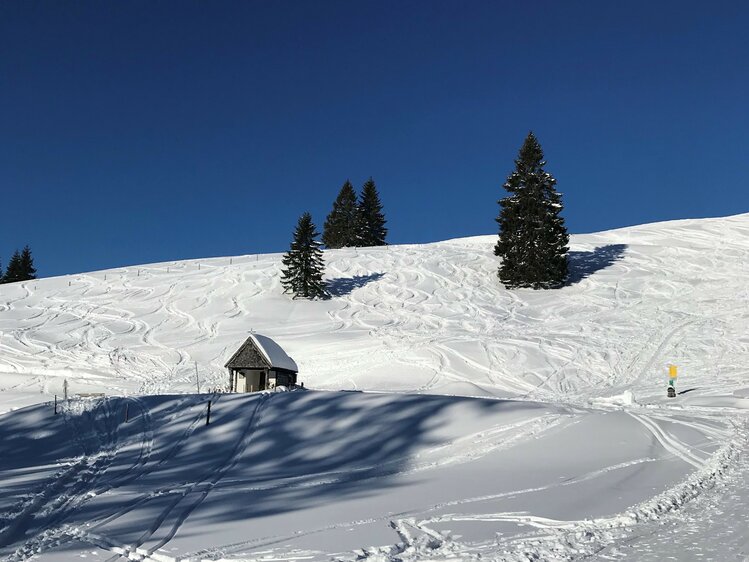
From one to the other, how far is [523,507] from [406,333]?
3203cm

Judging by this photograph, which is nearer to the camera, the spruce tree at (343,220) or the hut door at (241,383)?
the hut door at (241,383)

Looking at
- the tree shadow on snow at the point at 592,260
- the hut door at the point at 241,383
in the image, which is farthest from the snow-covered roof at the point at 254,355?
the tree shadow on snow at the point at 592,260

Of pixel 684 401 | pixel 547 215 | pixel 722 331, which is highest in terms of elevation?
pixel 547 215

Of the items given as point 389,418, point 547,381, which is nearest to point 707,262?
point 547,381

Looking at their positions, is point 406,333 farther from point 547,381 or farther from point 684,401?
point 684,401

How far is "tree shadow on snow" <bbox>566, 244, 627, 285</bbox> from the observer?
57.3 meters

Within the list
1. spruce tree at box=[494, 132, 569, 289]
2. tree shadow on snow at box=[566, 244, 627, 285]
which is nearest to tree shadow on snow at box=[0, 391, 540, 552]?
spruce tree at box=[494, 132, 569, 289]

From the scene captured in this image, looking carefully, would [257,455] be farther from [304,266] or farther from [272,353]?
[304,266]

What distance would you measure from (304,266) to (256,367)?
Answer: 2144cm

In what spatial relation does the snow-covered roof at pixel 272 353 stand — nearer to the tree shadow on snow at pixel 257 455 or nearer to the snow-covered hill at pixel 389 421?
the snow-covered hill at pixel 389 421

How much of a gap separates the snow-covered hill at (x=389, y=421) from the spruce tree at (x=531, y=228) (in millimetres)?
2243

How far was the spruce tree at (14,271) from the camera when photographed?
81.1m

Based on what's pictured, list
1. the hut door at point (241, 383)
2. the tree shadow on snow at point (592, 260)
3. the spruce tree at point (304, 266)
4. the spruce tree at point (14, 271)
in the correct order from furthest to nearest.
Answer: the spruce tree at point (14, 271)
the tree shadow on snow at point (592, 260)
the spruce tree at point (304, 266)
the hut door at point (241, 383)

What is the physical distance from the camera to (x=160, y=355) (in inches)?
1597
